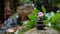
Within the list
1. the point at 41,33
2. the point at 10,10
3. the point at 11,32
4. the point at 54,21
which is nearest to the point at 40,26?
the point at 41,33

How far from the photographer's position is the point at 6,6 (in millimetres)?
6746

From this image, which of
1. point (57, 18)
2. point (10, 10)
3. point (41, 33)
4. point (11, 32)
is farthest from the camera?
point (10, 10)

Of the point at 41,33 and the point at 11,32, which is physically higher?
the point at 41,33

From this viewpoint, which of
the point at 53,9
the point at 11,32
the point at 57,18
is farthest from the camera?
the point at 53,9

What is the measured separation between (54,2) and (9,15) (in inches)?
66.8

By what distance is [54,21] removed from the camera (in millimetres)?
3602

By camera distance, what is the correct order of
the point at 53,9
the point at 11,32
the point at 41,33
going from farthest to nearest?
1. the point at 53,9
2. the point at 11,32
3. the point at 41,33

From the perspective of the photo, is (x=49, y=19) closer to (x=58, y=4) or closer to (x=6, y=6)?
(x=58, y=4)

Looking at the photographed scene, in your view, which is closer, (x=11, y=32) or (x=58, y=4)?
(x=11, y=32)

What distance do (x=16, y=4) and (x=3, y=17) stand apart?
2.36 ft

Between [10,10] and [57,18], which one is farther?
[10,10]

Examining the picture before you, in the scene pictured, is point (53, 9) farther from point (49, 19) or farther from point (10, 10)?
point (49, 19)

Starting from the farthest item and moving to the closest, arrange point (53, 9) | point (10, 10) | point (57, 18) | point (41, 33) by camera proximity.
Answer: point (10, 10) < point (53, 9) < point (57, 18) < point (41, 33)

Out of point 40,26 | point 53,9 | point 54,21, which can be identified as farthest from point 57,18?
point 53,9
